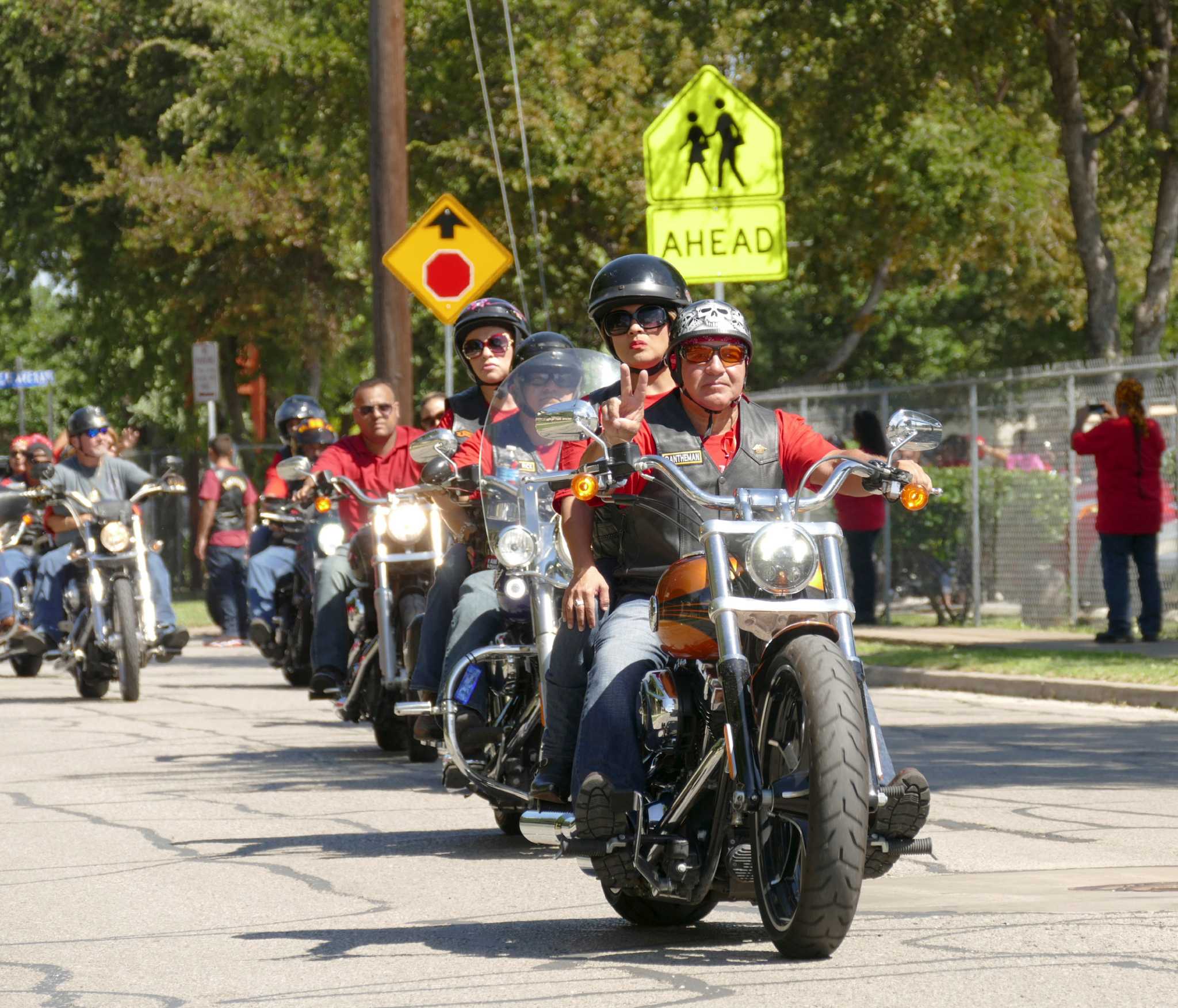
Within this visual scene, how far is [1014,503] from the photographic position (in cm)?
1850

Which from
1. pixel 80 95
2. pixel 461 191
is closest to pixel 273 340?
pixel 80 95

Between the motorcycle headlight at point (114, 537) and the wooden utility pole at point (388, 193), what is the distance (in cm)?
245

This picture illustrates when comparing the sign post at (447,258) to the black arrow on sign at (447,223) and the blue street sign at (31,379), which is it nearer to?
the black arrow on sign at (447,223)

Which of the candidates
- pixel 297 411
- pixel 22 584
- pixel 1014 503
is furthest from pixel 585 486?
pixel 1014 503

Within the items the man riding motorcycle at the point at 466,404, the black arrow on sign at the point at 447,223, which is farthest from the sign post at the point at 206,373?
the man riding motorcycle at the point at 466,404

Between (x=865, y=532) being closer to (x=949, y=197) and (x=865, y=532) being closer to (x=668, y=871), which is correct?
(x=949, y=197)

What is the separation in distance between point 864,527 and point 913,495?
1358cm

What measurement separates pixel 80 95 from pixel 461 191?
976cm

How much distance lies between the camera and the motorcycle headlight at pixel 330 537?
39.0 ft

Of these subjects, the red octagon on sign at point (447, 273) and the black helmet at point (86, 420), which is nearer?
the black helmet at point (86, 420)

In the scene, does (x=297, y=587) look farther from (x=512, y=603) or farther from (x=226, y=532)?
(x=226, y=532)

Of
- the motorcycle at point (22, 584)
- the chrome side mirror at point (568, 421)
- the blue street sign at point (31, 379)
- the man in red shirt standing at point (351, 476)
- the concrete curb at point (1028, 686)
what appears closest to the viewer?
the chrome side mirror at point (568, 421)

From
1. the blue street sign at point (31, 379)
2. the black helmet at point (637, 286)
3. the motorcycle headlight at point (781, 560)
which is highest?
the blue street sign at point (31, 379)

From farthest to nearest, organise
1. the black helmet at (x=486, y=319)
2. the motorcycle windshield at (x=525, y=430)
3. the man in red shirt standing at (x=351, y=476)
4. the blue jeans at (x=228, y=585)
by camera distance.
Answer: the blue jeans at (x=228, y=585)
the man in red shirt standing at (x=351, y=476)
the black helmet at (x=486, y=319)
the motorcycle windshield at (x=525, y=430)
